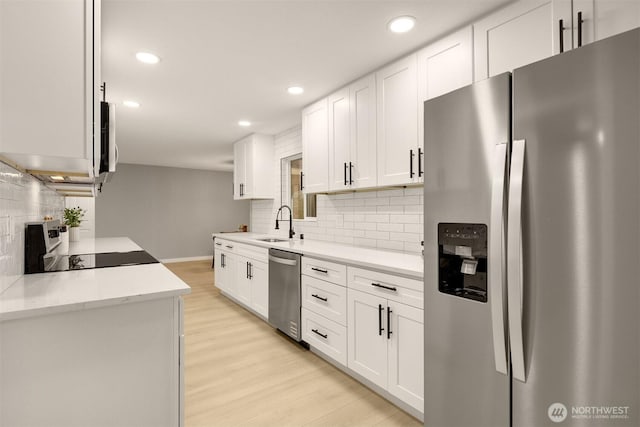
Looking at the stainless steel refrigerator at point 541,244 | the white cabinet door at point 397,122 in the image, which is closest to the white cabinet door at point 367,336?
the stainless steel refrigerator at point 541,244

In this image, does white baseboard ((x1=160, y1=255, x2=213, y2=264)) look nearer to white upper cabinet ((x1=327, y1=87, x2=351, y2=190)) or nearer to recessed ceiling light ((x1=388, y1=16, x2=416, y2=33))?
white upper cabinet ((x1=327, y1=87, x2=351, y2=190))

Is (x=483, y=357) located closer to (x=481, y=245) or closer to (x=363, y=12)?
(x=481, y=245)

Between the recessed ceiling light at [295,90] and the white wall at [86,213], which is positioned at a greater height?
the recessed ceiling light at [295,90]

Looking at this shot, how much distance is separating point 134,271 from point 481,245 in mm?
1696

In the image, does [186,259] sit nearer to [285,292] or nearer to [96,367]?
[285,292]

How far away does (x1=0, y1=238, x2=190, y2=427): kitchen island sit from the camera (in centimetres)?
107

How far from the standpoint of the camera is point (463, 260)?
1402 millimetres

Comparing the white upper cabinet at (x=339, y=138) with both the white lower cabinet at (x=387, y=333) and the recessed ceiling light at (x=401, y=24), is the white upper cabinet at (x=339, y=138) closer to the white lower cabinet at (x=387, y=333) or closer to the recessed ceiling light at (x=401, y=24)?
the recessed ceiling light at (x=401, y=24)

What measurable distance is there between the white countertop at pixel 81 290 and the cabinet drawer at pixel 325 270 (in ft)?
3.90

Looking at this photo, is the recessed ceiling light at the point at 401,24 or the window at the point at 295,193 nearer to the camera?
the recessed ceiling light at the point at 401,24

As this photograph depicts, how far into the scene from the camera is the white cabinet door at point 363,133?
106 inches

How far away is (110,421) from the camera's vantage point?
4.01 ft
